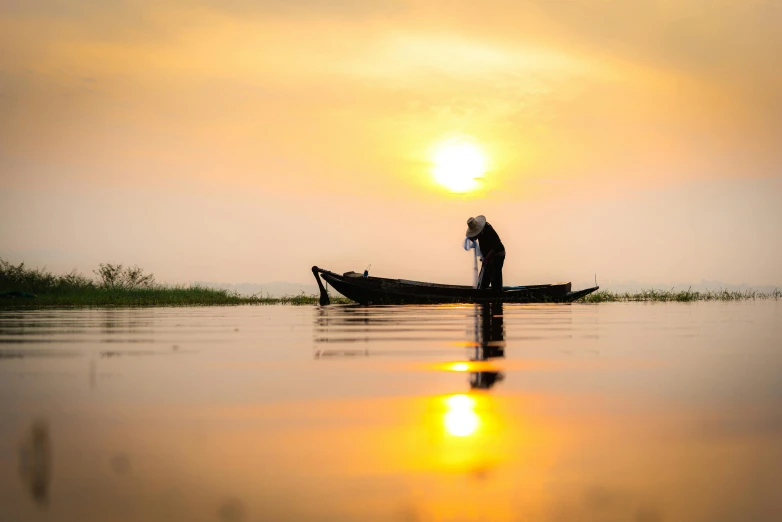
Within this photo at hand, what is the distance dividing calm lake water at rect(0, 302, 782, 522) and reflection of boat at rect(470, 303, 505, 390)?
0.21 feet

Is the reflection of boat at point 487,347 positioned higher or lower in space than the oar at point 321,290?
lower

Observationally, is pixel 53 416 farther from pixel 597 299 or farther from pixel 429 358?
pixel 597 299

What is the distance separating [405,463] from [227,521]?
51.2 inches

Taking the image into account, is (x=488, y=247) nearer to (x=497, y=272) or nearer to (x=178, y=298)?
(x=497, y=272)

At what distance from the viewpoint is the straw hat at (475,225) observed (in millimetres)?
30062

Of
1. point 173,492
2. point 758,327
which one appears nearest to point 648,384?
point 173,492

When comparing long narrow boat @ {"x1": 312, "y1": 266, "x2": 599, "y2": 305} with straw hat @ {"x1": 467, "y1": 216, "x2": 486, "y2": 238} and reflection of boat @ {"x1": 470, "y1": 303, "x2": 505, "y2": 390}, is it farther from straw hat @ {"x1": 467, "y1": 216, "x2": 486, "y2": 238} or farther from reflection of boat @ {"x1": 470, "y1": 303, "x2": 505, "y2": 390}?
reflection of boat @ {"x1": 470, "y1": 303, "x2": 505, "y2": 390}

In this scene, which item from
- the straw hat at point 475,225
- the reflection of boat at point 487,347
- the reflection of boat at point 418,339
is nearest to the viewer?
the reflection of boat at point 487,347

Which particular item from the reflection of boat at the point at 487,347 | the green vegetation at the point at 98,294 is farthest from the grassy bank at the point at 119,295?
the reflection of boat at the point at 487,347

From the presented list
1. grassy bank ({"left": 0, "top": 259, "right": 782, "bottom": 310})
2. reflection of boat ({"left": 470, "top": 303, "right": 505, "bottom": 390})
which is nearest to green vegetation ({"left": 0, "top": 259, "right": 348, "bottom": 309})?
grassy bank ({"left": 0, "top": 259, "right": 782, "bottom": 310})

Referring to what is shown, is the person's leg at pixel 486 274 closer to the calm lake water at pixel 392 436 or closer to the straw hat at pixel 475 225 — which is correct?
the straw hat at pixel 475 225

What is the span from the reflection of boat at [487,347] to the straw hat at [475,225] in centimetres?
993

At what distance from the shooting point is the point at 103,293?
3522 cm

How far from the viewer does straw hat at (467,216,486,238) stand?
98.6 ft
